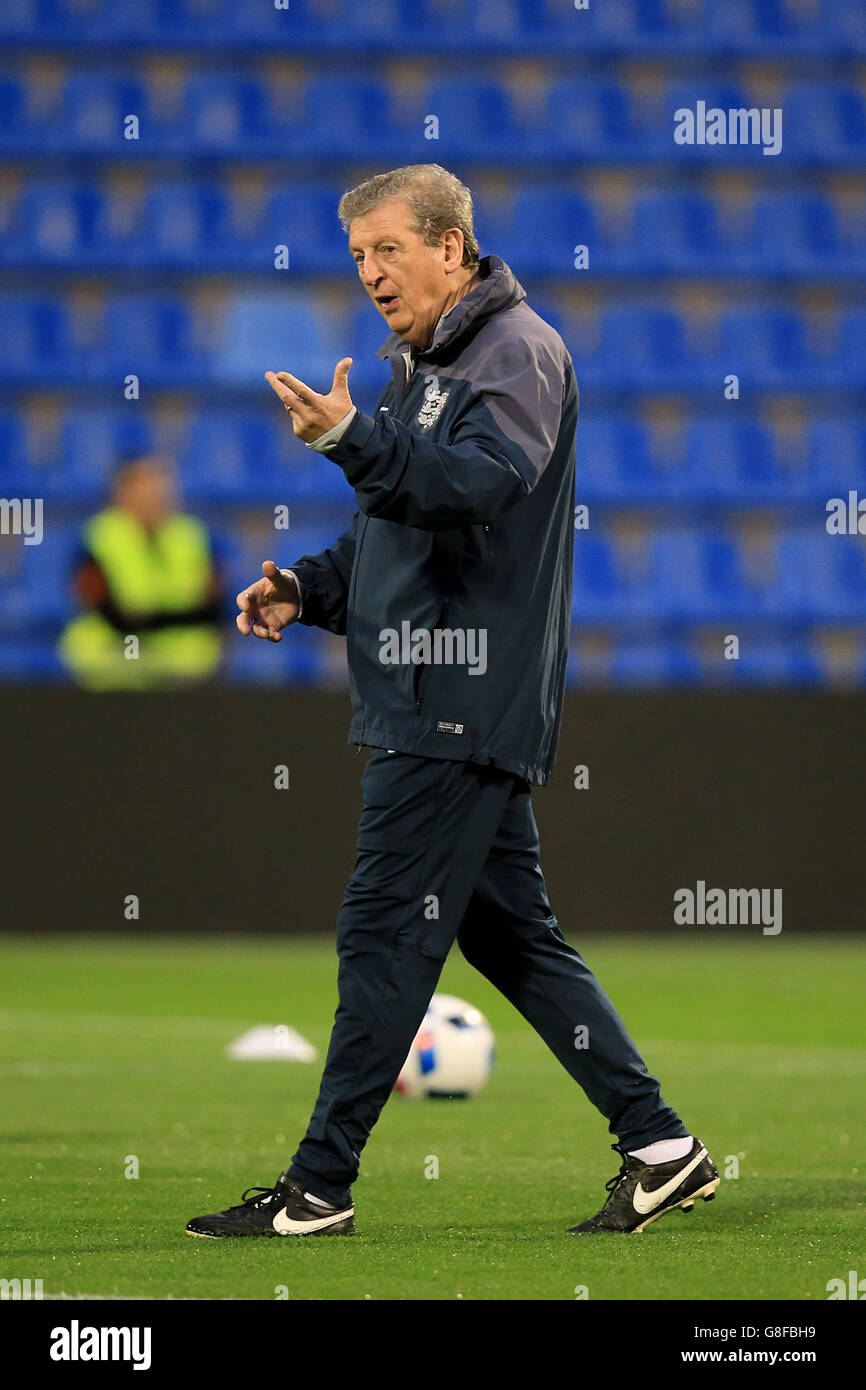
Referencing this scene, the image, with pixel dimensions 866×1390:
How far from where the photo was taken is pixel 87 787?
12.0 metres

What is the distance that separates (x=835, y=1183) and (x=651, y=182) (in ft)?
44.9

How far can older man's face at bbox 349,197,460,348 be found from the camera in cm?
433

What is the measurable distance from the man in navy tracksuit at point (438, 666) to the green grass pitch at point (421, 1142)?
7.6 inches

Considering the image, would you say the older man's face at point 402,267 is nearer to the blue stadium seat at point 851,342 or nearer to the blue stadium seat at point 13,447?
the blue stadium seat at point 13,447

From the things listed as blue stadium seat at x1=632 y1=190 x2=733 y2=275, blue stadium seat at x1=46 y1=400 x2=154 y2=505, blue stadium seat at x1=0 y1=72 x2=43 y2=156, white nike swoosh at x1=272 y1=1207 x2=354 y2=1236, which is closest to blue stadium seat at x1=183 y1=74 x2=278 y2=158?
blue stadium seat at x1=0 y1=72 x2=43 y2=156

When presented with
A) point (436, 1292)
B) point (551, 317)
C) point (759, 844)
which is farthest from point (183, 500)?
point (436, 1292)

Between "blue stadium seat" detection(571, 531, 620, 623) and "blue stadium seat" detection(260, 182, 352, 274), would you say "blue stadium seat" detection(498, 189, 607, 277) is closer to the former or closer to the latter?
"blue stadium seat" detection(260, 182, 352, 274)

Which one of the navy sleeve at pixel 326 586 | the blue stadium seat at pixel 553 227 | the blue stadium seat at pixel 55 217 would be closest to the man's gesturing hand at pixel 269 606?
the navy sleeve at pixel 326 586

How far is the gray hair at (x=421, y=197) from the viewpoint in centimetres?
433

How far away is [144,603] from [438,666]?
26.9 feet

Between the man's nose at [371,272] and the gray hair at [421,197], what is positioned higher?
the gray hair at [421,197]

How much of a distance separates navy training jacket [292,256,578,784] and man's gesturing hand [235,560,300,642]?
196 millimetres

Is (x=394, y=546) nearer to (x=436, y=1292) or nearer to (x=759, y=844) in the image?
(x=436, y=1292)

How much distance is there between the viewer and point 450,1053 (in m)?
6.91
